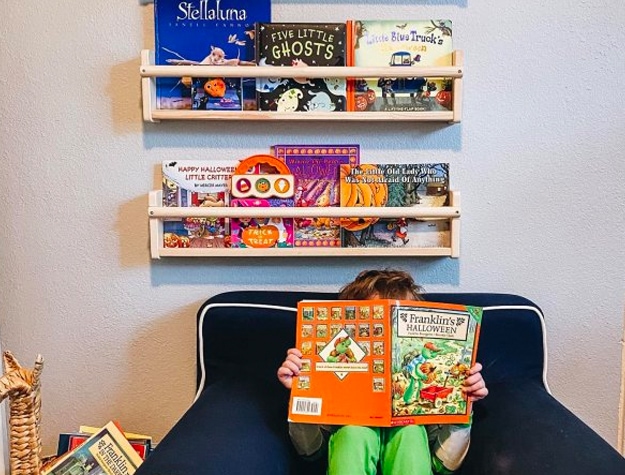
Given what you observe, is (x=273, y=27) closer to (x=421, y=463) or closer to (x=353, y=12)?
(x=353, y=12)

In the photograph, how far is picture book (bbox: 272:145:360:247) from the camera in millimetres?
1600

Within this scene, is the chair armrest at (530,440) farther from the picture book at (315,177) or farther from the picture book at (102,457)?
the picture book at (102,457)

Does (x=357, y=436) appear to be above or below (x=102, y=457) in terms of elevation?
above

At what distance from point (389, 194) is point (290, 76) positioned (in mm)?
366

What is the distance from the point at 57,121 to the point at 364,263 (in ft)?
2.75

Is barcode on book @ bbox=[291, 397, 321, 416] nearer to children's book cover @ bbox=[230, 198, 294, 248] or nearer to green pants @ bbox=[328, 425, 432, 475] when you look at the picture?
green pants @ bbox=[328, 425, 432, 475]

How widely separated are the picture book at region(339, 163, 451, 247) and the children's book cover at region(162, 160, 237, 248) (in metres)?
0.29

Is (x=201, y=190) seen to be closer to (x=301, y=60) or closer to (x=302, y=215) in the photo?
(x=302, y=215)

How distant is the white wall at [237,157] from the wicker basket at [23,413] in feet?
1.35

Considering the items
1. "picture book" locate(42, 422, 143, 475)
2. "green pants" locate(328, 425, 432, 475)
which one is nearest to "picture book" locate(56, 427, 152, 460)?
"picture book" locate(42, 422, 143, 475)

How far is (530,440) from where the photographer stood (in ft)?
3.90

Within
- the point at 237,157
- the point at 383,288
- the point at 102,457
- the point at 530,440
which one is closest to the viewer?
the point at 530,440

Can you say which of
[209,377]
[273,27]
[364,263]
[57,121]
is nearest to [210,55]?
[273,27]

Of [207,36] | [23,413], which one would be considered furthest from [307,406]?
[207,36]
